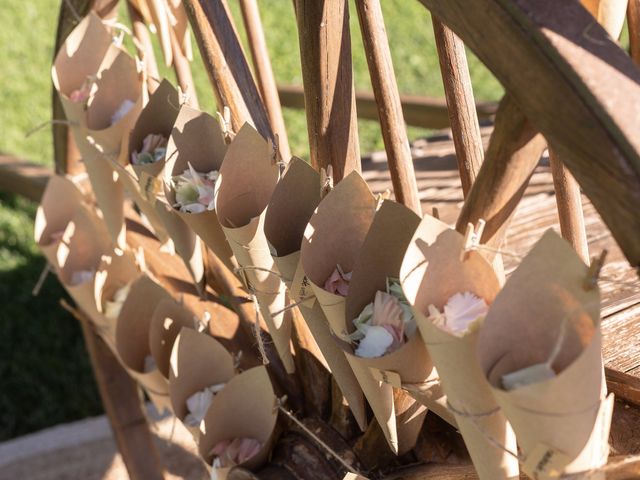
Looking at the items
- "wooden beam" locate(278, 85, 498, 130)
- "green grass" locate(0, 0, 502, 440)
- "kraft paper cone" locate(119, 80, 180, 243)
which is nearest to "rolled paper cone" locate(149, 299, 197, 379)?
"kraft paper cone" locate(119, 80, 180, 243)

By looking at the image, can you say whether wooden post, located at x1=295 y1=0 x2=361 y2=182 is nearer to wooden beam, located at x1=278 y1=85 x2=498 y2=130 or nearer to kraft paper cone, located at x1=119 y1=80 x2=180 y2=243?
kraft paper cone, located at x1=119 y1=80 x2=180 y2=243

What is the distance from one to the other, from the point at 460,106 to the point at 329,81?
0.14m

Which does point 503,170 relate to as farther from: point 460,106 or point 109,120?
point 109,120

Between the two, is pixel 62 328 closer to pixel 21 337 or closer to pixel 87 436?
pixel 21 337

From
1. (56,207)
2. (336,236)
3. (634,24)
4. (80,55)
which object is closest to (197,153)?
(336,236)

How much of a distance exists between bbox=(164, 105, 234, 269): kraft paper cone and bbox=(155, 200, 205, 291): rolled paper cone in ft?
0.13

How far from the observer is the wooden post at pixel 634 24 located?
97 cm

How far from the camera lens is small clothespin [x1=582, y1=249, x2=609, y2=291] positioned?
1.93 feet

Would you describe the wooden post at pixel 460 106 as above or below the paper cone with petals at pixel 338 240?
above

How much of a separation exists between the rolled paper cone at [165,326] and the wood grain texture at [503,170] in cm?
61

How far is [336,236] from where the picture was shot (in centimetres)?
84

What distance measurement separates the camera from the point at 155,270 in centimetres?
156

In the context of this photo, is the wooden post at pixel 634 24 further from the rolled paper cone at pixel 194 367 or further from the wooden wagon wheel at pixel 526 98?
the rolled paper cone at pixel 194 367

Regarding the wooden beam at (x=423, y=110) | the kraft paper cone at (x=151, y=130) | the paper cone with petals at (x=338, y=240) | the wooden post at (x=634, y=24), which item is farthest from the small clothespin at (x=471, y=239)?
the wooden beam at (x=423, y=110)
